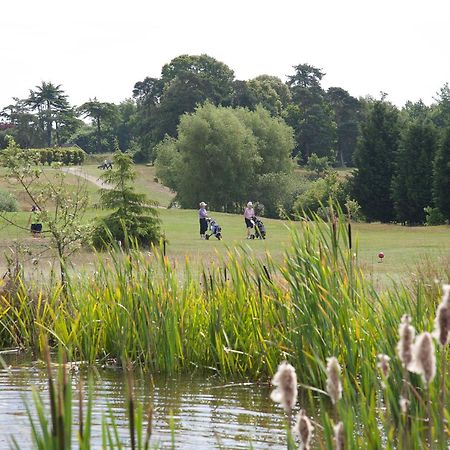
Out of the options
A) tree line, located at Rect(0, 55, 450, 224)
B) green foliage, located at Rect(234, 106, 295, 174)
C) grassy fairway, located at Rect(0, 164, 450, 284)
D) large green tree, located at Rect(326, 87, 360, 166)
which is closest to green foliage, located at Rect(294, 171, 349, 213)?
tree line, located at Rect(0, 55, 450, 224)

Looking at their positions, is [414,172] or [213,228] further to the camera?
[414,172]

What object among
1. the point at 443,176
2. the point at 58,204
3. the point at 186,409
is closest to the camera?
the point at 186,409

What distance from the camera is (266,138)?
83.5 meters

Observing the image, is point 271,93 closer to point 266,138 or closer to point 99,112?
point 99,112

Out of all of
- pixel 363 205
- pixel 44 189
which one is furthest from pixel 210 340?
pixel 363 205

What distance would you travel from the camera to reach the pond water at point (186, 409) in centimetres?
671

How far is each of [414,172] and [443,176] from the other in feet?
14.2

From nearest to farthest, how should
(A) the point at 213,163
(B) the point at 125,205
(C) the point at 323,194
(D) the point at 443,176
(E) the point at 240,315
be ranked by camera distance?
(E) the point at 240,315, (B) the point at 125,205, (D) the point at 443,176, (C) the point at 323,194, (A) the point at 213,163

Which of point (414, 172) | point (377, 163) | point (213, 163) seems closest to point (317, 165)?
point (213, 163)

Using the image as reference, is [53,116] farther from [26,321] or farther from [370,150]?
[26,321]

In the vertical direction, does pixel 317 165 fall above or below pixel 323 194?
above

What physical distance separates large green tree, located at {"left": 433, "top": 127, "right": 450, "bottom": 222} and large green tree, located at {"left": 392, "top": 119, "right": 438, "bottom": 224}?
2657mm

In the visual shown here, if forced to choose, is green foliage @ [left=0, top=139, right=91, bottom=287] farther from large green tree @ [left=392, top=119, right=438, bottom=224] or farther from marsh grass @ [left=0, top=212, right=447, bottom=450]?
large green tree @ [left=392, top=119, right=438, bottom=224]

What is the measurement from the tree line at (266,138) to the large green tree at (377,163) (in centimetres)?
6
